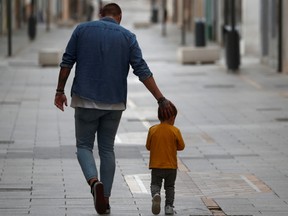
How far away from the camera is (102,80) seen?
1277 cm

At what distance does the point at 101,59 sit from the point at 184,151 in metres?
A: 6.64

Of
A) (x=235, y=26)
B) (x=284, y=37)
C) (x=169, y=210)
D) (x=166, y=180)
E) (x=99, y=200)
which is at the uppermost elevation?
(x=166, y=180)

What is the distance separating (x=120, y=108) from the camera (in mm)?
12883

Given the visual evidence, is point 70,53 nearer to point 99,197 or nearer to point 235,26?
point 99,197

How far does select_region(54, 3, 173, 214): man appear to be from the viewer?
12773 millimetres

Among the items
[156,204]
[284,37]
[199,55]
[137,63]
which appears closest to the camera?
[156,204]

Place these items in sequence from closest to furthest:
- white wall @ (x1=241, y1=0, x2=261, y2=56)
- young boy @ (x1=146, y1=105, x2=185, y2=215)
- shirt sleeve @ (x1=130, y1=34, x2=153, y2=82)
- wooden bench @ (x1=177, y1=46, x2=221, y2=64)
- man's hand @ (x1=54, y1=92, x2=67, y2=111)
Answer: young boy @ (x1=146, y1=105, x2=185, y2=215), shirt sleeve @ (x1=130, y1=34, x2=153, y2=82), man's hand @ (x1=54, y1=92, x2=67, y2=111), wooden bench @ (x1=177, y1=46, x2=221, y2=64), white wall @ (x1=241, y1=0, x2=261, y2=56)

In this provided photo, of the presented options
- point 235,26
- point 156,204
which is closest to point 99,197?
point 156,204

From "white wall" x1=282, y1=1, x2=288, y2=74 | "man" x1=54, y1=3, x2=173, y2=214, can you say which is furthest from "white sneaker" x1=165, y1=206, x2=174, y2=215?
"white wall" x1=282, y1=1, x2=288, y2=74

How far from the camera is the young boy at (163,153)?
41.2ft

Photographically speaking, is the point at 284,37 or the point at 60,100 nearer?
the point at 60,100

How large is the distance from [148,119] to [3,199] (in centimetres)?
1119

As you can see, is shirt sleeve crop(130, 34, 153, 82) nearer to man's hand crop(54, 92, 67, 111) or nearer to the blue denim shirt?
the blue denim shirt

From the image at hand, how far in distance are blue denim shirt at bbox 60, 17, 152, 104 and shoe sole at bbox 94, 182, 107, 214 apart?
2.86 ft
